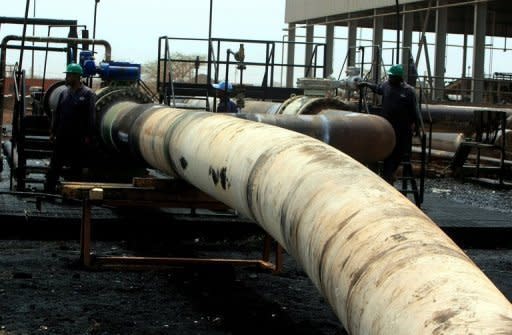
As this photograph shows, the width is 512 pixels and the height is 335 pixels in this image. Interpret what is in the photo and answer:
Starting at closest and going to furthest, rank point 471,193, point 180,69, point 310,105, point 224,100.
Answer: point 310,105, point 224,100, point 471,193, point 180,69

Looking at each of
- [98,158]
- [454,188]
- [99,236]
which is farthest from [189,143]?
[454,188]

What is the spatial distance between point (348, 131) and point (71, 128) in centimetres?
334

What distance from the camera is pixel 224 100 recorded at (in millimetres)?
14828

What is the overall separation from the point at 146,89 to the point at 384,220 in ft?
31.1

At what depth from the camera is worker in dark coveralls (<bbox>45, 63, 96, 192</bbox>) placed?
446 inches

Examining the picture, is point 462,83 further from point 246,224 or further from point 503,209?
point 246,224

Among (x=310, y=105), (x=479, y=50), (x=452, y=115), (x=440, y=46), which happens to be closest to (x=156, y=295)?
(x=310, y=105)

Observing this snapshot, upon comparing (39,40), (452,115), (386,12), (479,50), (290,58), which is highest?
(386,12)

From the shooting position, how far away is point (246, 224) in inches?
422

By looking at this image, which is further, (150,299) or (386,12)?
(386,12)

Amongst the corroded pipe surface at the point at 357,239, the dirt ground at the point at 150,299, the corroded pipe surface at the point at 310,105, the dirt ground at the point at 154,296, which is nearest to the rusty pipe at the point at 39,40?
the corroded pipe surface at the point at 310,105

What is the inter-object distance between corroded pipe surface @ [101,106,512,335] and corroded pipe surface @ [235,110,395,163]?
357 cm

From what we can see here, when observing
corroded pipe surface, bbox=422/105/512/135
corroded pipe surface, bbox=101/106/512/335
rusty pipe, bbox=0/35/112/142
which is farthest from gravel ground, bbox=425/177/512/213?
corroded pipe surface, bbox=101/106/512/335

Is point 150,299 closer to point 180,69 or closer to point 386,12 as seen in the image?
point 180,69
